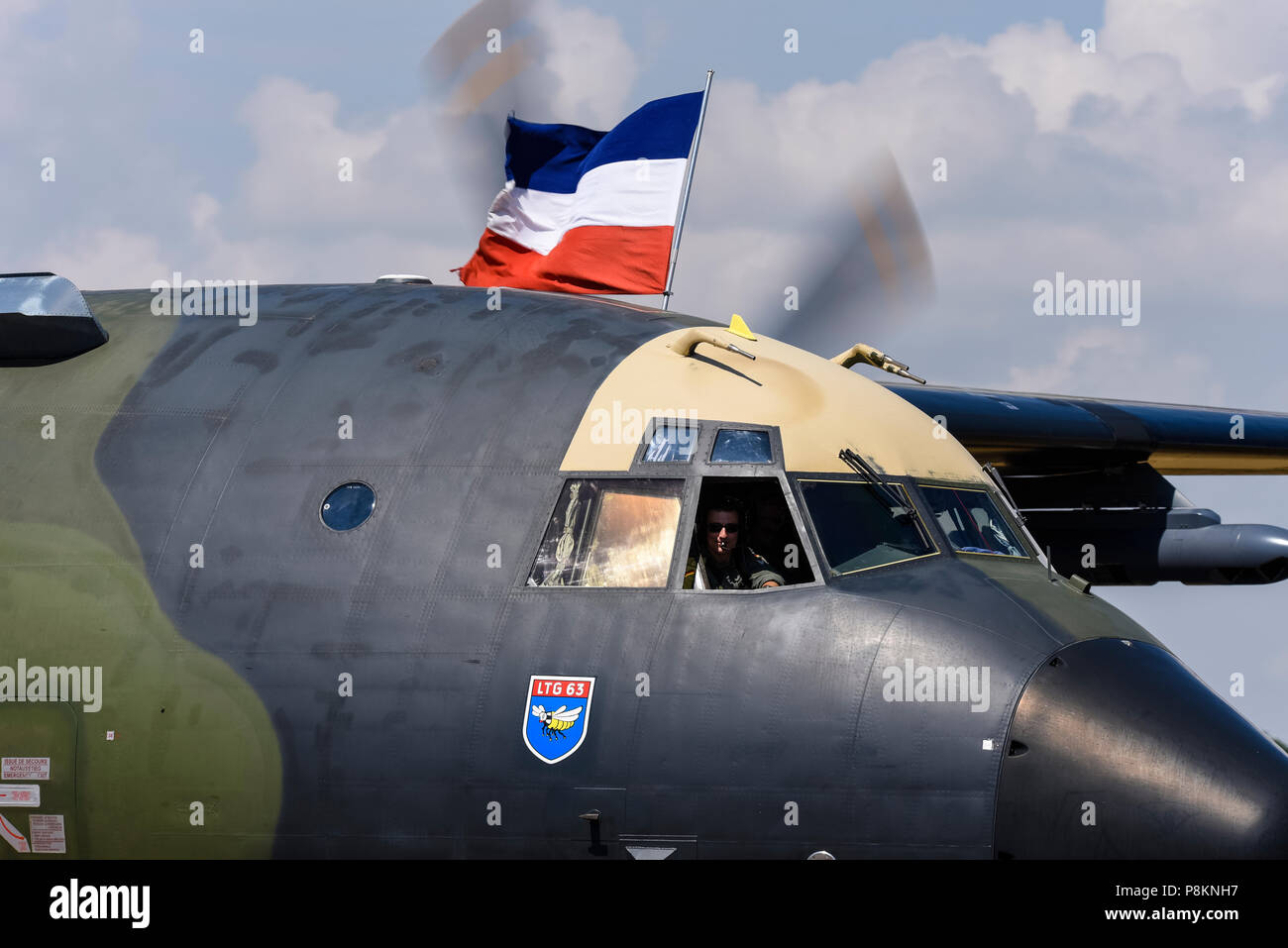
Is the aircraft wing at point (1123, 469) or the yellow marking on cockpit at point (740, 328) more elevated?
the yellow marking on cockpit at point (740, 328)

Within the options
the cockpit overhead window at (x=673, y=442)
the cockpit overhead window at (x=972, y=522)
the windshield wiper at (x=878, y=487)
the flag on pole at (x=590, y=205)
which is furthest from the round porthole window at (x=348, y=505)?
the flag on pole at (x=590, y=205)

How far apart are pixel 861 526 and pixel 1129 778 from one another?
2.02 metres

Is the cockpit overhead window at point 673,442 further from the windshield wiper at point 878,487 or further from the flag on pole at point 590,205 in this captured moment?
the flag on pole at point 590,205

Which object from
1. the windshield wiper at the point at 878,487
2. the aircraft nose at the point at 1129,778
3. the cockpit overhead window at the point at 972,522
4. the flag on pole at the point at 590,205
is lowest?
the aircraft nose at the point at 1129,778

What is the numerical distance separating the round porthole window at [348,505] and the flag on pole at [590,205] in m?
7.07

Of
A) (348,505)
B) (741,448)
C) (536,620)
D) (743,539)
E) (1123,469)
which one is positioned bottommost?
(536,620)

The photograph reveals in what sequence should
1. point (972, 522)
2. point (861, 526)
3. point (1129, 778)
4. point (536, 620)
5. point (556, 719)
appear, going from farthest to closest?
point (972, 522) → point (861, 526) → point (536, 620) → point (556, 719) → point (1129, 778)

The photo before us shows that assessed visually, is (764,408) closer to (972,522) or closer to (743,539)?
(743,539)

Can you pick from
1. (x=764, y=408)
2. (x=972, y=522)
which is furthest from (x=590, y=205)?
(x=972, y=522)

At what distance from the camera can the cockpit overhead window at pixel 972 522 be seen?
8578 mm

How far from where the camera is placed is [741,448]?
8367mm
